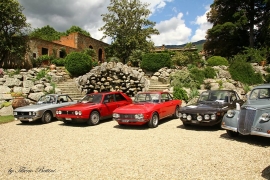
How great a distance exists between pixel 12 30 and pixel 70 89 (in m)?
9.13

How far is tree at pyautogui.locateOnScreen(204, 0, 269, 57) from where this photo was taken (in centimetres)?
2399

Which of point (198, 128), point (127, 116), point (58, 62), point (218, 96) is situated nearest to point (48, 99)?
point (127, 116)

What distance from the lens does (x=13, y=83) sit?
14602mm

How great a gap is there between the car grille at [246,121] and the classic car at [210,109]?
1.17 meters

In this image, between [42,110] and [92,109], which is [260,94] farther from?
[42,110]

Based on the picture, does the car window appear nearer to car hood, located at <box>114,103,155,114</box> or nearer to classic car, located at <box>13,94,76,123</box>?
car hood, located at <box>114,103,155,114</box>

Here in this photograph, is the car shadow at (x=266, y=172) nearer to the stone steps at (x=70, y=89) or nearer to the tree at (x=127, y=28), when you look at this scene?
the stone steps at (x=70, y=89)

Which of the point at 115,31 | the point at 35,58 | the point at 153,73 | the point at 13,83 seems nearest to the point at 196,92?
the point at 153,73

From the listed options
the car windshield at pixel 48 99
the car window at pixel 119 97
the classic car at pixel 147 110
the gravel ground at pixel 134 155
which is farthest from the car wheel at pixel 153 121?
the car windshield at pixel 48 99

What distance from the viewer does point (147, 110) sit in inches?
295

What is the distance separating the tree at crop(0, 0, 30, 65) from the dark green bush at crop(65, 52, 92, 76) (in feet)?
16.5

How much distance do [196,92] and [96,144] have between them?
8.87 metres

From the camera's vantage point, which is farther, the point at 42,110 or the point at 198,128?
the point at 42,110

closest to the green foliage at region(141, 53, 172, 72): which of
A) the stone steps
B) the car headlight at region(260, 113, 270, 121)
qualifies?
the stone steps
